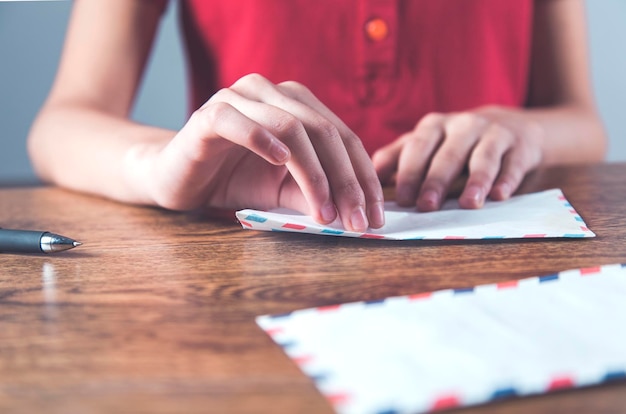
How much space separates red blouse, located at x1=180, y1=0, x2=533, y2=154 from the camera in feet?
3.26

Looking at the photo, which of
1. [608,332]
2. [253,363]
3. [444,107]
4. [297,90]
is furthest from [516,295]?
[444,107]

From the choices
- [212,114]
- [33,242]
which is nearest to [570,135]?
[212,114]

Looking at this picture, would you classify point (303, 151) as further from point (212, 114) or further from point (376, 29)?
point (376, 29)

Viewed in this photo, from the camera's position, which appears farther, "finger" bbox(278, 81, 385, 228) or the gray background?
the gray background

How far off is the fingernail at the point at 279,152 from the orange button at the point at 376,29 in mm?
→ 508

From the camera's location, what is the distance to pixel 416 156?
2.36 feet

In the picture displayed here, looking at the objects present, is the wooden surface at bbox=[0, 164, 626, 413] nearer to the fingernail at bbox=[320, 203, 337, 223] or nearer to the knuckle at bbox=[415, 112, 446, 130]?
the fingernail at bbox=[320, 203, 337, 223]

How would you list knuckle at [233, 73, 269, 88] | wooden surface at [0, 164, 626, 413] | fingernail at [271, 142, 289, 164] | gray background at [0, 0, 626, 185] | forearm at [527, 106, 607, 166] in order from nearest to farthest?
wooden surface at [0, 164, 626, 413], fingernail at [271, 142, 289, 164], knuckle at [233, 73, 269, 88], forearm at [527, 106, 607, 166], gray background at [0, 0, 626, 185]

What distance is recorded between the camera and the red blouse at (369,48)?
3.26ft

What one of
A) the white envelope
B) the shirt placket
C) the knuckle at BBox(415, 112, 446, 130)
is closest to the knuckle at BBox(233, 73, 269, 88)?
the white envelope

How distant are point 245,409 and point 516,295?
192mm

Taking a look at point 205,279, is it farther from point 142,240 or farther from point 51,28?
point 51,28

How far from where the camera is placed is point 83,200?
2.51 feet

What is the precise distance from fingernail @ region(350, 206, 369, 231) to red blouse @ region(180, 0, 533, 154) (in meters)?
0.49
